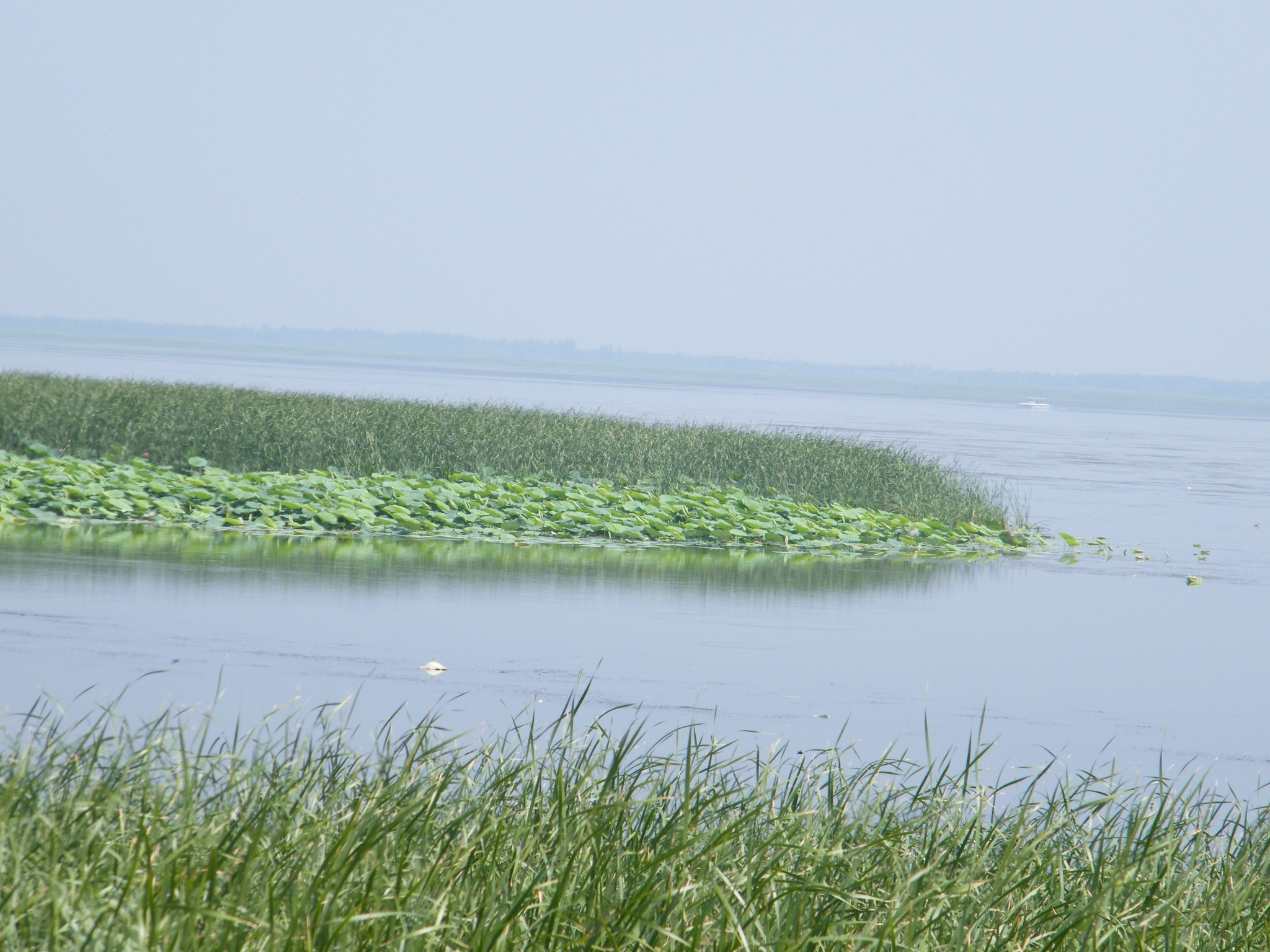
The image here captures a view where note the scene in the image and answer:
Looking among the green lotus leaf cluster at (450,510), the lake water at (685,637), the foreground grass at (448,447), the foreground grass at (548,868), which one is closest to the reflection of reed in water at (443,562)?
the lake water at (685,637)

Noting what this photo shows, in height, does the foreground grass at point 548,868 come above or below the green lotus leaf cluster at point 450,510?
Result: above

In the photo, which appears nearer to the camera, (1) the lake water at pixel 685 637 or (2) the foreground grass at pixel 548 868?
(2) the foreground grass at pixel 548 868

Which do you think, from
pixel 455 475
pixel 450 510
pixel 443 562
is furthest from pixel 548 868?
pixel 455 475

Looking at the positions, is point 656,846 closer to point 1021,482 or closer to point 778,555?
point 778,555

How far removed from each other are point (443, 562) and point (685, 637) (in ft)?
11.9

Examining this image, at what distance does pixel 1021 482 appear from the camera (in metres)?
27.8

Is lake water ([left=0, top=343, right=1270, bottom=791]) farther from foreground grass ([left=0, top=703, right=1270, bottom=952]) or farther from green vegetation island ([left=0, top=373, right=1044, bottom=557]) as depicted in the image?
green vegetation island ([left=0, top=373, right=1044, bottom=557])

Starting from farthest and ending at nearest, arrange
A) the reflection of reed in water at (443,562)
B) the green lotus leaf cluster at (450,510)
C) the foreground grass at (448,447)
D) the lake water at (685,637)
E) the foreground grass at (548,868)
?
the foreground grass at (448,447) → the green lotus leaf cluster at (450,510) → the reflection of reed in water at (443,562) → the lake water at (685,637) → the foreground grass at (548,868)

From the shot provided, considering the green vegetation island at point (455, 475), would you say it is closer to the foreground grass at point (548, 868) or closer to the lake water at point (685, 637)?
the lake water at point (685, 637)

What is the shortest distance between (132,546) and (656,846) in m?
9.61

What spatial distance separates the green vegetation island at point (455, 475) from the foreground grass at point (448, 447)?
0.03 metres


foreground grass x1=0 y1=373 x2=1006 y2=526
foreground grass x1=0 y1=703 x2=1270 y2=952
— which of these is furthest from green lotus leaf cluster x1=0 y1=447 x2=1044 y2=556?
foreground grass x1=0 y1=703 x2=1270 y2=952

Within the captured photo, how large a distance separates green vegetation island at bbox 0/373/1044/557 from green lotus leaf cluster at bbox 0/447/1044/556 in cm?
3

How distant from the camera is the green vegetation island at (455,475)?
14.5 m
